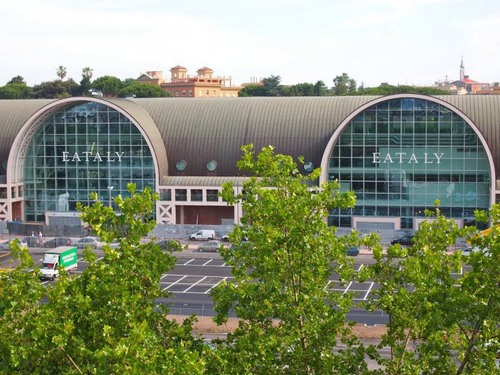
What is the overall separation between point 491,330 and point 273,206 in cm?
577

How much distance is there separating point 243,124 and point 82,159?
14029mm

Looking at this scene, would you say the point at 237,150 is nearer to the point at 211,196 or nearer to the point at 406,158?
the point at 211,196

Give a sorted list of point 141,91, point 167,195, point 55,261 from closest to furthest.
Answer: point 55,261
point 167,195
point 141,91

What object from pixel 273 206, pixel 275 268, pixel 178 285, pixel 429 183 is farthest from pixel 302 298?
pixel 429 183

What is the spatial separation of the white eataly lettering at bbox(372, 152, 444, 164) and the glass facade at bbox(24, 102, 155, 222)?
18.6 meters

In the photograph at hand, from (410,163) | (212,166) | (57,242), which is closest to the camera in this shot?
(57,242)

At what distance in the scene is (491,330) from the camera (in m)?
19.5

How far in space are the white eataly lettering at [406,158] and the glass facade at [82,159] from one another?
18.6 m

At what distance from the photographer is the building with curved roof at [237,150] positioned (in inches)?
2630

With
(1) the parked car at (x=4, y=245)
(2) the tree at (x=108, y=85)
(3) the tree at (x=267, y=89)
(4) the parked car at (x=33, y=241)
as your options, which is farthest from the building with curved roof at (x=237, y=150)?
(3) the tree at (x=267, y=89)

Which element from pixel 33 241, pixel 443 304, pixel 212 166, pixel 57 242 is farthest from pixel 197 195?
pixel 443 304

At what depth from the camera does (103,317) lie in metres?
19.8

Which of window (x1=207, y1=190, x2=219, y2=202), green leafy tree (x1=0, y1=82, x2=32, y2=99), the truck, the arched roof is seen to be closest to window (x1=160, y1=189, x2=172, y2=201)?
the arched roof

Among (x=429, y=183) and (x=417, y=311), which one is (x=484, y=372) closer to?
(x=417, y=311)
